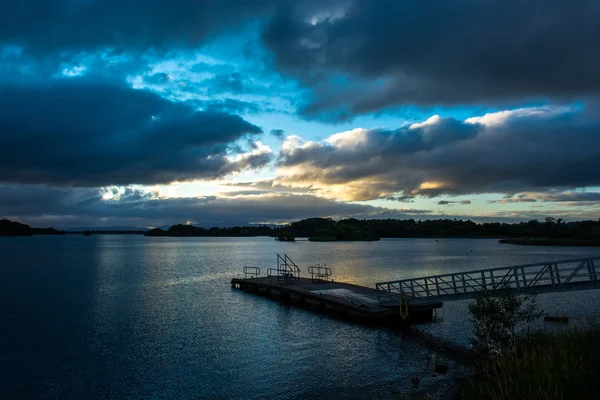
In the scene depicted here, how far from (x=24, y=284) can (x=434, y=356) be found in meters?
52.0

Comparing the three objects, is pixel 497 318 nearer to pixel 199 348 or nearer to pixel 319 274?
pixel 199 348

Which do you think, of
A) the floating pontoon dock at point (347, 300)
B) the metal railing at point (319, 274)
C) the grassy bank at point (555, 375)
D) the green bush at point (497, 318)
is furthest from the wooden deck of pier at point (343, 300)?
the grassy bank at point (555, 375)

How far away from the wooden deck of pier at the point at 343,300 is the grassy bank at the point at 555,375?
1370 cm

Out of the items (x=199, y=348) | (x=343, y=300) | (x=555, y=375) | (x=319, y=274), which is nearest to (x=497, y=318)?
(x=555, y=375)

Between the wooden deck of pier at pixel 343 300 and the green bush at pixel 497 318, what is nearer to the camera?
the green bush at pixel 497 318

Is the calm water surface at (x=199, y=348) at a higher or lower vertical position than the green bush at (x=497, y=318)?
lower

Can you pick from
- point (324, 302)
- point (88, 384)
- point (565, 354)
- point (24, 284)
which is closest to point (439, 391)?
point (565, 354)

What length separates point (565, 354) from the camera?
42.4 feet

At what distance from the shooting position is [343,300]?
33250mm

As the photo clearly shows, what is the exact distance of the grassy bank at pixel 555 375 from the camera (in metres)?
10.9

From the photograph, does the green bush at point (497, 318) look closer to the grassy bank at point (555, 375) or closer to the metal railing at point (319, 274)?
the grassy bank at point (555, 375)

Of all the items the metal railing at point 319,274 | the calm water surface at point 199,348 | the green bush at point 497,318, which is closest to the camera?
the calm water surface at point 199,348

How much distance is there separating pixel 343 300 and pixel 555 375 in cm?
2241

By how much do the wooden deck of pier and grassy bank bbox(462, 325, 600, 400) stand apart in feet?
44.9
